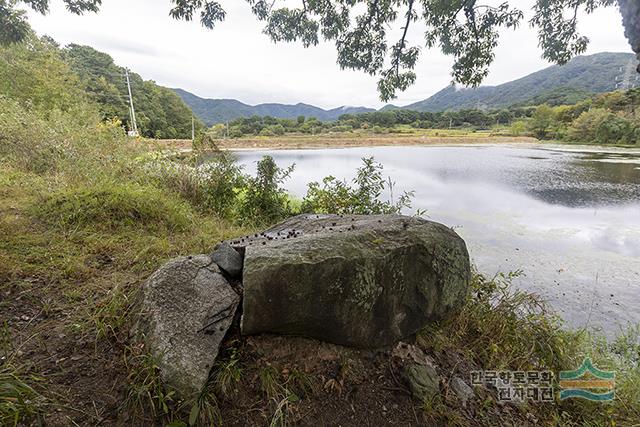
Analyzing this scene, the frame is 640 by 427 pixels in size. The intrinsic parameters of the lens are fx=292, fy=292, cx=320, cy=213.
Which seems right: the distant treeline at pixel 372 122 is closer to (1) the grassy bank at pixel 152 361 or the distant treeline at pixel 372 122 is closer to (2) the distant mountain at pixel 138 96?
(2) the distant mountain at pixel 138 96

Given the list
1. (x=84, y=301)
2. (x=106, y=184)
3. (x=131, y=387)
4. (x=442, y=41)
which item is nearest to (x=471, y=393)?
(x=131, y=387)

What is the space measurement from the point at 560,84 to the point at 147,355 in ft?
504

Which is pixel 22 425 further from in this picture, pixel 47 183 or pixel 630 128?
pixel 630 128

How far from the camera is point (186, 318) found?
182 cm

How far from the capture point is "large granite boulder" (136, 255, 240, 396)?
162 cm

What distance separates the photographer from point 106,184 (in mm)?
4242

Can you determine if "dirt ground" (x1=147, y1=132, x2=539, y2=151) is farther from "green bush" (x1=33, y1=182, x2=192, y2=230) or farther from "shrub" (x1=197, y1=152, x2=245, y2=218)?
"green bush" (x1=33, y1=182, x2=192, y2=230)

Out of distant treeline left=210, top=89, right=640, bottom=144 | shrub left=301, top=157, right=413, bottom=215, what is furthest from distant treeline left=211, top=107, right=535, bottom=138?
shrub left=301, top=157, right=413, bottom=215

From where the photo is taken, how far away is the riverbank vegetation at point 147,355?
1.53 m

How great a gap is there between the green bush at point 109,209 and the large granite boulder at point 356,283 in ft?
6.62

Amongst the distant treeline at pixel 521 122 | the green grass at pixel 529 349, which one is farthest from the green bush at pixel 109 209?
the distant treeline at pixel 521 122

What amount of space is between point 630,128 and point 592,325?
4374 centimetres

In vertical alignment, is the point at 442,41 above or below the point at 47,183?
above

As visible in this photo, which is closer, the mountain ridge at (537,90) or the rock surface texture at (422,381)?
the rock surface texture at (422,381)
